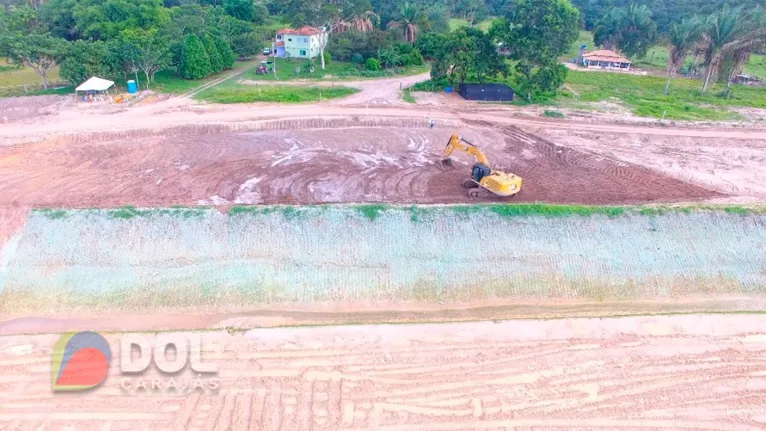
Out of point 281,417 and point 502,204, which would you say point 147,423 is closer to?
point 281,417

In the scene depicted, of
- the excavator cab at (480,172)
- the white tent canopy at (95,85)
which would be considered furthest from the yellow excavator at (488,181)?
the white tent canopy at (95,85)

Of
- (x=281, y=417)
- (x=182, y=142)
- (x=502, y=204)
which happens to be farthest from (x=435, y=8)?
(x=281, y=417)

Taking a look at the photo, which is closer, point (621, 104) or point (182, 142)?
point (182, 142)

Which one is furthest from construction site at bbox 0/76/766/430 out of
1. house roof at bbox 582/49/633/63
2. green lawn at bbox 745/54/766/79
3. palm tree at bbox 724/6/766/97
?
green lawn at bbox 745/54/766/79

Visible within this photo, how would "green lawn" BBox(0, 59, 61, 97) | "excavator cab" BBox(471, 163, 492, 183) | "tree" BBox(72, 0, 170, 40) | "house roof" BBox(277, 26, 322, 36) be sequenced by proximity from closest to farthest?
1. "excavator cab" BBox(471, 163, 492, 183)
2. "green lawn" BBox(0, 59, 61, 97)
3. "tree" BBox(72, 0, 170, 40)
4. "house roof" BBox(277, 26, 322, 36)

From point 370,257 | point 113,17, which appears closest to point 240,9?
point 113,17

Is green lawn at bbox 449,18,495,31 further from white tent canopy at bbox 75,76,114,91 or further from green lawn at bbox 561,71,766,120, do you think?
white tent canopy at bbox 75,76,114,91
